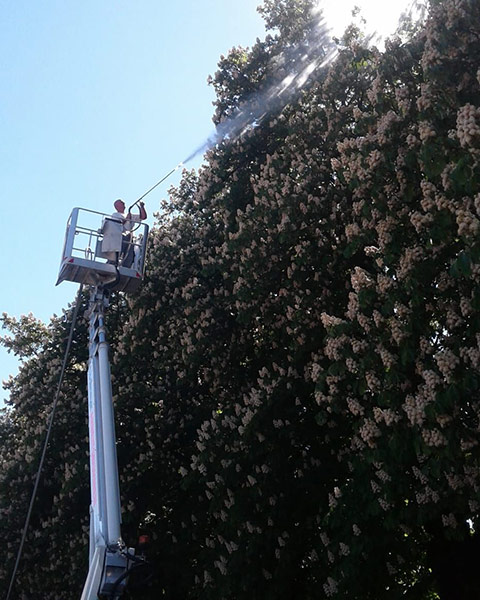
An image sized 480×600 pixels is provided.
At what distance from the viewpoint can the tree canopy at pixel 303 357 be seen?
7699mm

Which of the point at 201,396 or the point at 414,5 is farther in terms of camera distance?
the point at 201,396

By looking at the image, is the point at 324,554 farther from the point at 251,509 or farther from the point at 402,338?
the point at 402,338

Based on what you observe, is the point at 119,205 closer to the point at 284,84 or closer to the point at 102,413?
the point at 102,413

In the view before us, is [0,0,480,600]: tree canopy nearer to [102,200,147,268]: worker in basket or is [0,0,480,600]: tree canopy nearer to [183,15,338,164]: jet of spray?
[183,15,338,164]: jet of spray

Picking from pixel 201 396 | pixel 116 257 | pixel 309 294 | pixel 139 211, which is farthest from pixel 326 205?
pixel 201 396

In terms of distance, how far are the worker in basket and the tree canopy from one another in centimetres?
240

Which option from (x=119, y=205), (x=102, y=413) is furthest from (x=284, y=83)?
(x=102, y=413)

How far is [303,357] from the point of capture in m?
11.0

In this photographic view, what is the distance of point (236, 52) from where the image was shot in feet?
49.3

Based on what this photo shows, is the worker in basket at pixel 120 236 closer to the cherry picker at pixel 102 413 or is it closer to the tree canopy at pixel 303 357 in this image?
the cherry picker at pixel 102 413

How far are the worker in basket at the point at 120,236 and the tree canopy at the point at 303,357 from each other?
240cm

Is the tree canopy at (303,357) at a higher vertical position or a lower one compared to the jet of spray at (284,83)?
lower

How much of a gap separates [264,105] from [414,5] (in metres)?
3.56

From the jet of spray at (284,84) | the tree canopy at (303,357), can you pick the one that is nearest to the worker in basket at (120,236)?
the tree canopy at (303,357)
